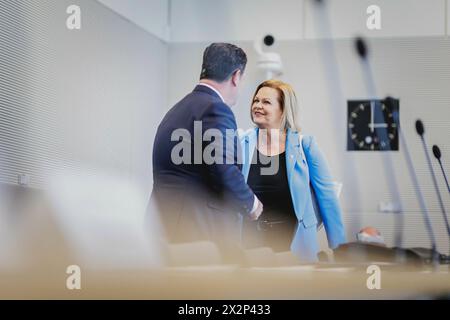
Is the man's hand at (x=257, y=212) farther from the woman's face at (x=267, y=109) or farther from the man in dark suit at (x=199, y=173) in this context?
the woman's face at (x=267, y=109)

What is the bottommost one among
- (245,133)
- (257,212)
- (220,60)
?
(257,212)

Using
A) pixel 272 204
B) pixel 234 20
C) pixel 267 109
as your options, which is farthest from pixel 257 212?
pixel 234 20

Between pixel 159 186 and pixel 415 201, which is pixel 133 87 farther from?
pixel 415 201

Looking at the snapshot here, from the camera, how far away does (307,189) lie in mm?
1419

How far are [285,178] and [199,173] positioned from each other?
6.1 inches

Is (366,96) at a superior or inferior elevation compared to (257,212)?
superior

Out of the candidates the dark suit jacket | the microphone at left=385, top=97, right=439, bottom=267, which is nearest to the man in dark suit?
the dark suit jacket

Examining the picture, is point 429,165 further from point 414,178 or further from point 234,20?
point 234,20

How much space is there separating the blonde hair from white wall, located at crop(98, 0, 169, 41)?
0.16 metres

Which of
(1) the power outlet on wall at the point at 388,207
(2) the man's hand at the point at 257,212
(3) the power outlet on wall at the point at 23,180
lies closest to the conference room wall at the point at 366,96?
(1) the power outlet on wall at the point at 388,207

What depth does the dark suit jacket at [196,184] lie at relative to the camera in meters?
1.31

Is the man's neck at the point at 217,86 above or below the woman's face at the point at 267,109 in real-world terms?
above

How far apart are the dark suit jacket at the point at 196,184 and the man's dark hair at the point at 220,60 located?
39 mm

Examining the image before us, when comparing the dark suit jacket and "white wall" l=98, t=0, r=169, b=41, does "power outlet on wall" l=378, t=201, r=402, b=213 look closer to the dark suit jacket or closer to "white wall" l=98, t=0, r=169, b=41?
the dark suit jacket
